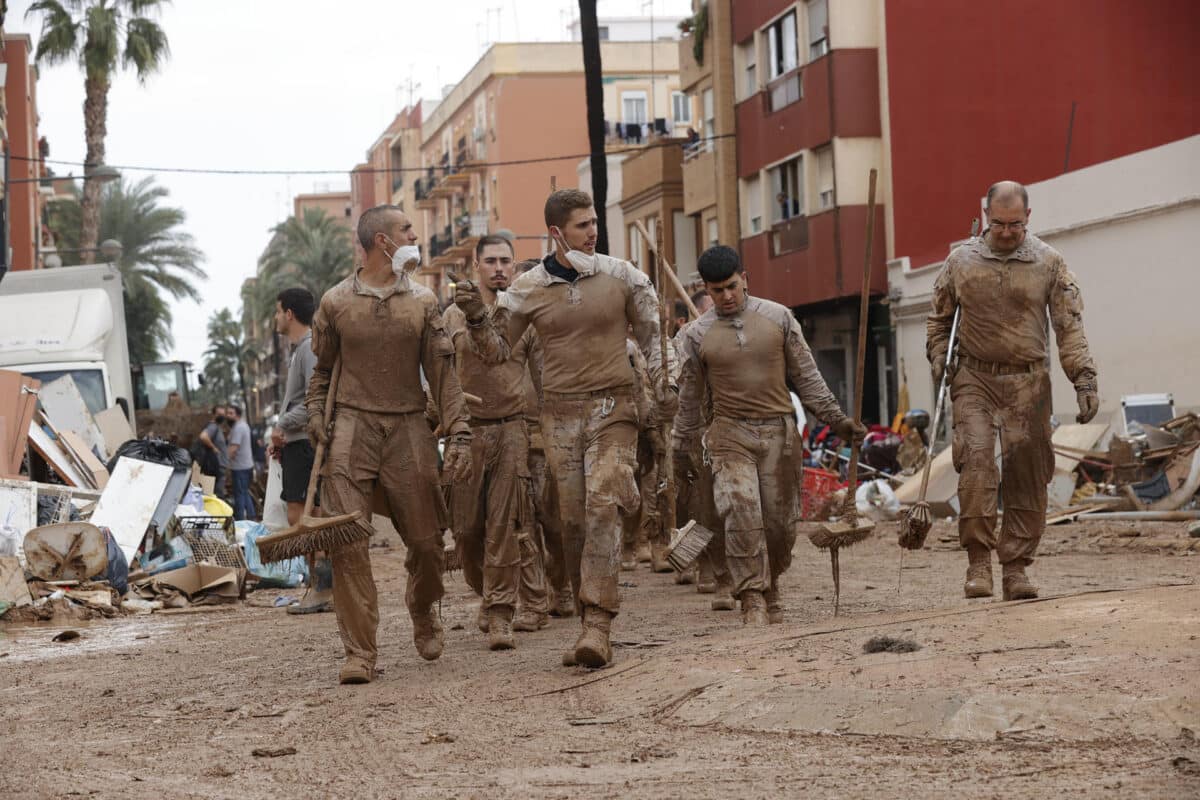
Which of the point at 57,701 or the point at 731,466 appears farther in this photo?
the point at 731,466

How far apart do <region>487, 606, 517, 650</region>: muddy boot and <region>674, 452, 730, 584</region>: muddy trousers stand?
4.81ft

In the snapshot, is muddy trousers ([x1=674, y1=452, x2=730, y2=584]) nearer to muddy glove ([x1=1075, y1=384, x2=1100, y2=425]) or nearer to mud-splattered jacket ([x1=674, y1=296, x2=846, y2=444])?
mud-splattered jacket ([x1=674, y1=296, x2=846, y2=444])

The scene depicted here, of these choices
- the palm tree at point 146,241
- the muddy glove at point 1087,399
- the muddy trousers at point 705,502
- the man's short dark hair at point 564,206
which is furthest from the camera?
the palm tree at point 146,241

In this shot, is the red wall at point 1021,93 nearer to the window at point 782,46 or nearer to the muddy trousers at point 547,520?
the window at point 782,46

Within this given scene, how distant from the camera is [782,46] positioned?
121 ft

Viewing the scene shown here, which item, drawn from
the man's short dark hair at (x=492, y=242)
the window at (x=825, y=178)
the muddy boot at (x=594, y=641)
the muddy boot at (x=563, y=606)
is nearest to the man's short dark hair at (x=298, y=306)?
the man's short dark hair at (x=492, y=242)

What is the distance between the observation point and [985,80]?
32.7 metres

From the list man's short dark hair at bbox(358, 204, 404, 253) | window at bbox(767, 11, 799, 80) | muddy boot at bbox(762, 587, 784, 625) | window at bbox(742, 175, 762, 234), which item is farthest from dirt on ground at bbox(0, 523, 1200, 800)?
window at bbox(742, 175, 762, 234)

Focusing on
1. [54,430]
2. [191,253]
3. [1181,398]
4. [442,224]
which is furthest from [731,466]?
[442,224]

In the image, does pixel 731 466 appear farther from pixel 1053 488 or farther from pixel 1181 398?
pixel 1181 398

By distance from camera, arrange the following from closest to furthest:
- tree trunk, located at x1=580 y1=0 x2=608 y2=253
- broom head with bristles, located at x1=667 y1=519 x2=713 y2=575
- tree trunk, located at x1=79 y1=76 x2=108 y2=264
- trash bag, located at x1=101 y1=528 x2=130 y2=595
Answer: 1. broom head with bristles, located at x1=667 y1=519 x2=713 y2=575
2. trash bag, located at x1=101 y1=528 x2=130 y2=595
3. tree trunk, located at x1=580 y1=0 x2=608 y2=253
4. tree trunk, located at x1=79 y1=76 x2=108 y2=264

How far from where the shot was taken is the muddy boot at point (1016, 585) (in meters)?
9.38

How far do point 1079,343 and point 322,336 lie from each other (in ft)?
12.6

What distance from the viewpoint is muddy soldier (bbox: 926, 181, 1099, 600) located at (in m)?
9.51
